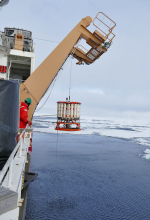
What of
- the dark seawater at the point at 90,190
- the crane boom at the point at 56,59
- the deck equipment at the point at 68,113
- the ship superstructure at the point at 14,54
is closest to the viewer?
the dark seawater at the point at 90,190

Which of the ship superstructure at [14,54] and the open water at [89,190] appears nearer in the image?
the open water at [89,190]

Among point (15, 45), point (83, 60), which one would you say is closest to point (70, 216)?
point (83, 60)

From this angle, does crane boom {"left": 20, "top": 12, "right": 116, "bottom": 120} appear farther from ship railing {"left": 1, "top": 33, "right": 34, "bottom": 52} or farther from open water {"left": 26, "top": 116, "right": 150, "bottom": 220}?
ship railing {"left": 1, "top": 33, "right": 34, "bottom": 52}

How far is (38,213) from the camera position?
675cm

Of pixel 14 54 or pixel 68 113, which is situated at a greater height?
pixel 14 54

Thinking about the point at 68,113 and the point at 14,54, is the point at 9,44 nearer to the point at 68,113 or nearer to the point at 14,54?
the point at 14,54

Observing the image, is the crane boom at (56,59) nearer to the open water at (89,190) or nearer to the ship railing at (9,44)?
the open water at (89,190)

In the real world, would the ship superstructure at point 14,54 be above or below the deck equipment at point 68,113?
above

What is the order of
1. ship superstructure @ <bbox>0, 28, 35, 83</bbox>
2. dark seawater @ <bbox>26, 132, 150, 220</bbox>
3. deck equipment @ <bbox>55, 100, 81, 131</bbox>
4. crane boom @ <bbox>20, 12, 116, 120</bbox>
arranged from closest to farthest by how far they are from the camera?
dark seawater @ <bbox>26, 132, 150, 220</bbox>
deck equipment @ <bbox>55, 100, 81, 131</bbox>
crane boom @ <bbox>20, 12, 116, 120</bbox>
ship superstructure @ <bbox>0, 28, 35, 83</bbox>

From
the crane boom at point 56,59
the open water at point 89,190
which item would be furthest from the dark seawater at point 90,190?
the crane boom at point 56,59

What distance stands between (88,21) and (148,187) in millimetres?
8951

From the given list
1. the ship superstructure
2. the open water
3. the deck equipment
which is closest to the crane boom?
the ship superstructure

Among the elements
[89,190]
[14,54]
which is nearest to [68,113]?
[89,190]

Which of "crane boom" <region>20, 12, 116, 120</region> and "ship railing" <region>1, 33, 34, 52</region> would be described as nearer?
"crane boom" <region>20, 12, 116, 120</region>
